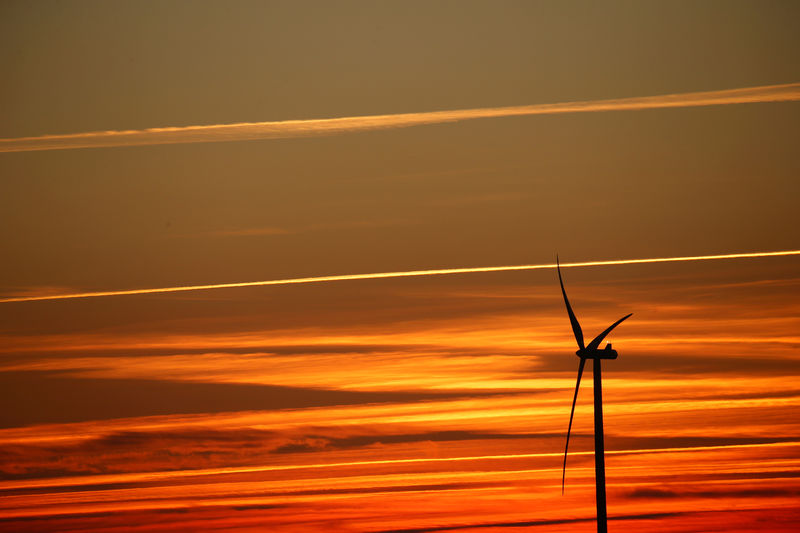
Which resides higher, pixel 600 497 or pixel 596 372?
pixel 596 372

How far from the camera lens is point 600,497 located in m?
92.5

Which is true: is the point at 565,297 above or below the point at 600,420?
above

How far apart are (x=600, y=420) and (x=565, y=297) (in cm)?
630

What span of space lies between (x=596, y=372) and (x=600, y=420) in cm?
255

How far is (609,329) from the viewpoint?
93.4 metres

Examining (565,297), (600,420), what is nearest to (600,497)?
(600,420)

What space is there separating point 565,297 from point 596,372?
3.90 metres

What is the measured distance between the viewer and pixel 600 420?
92500 mm

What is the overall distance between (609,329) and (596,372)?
2163 mm

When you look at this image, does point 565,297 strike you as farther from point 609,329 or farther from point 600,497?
point 600,497

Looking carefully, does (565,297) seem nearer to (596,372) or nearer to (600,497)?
(596,372)

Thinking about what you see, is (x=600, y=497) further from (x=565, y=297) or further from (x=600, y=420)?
(x=565, y=297)

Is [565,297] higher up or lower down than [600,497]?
higher up

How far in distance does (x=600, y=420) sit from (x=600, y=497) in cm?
355
